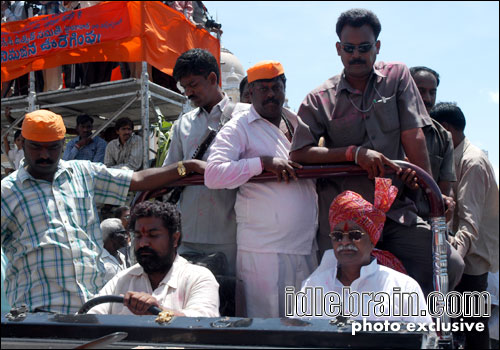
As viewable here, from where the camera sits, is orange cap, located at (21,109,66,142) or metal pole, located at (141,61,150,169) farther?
metal pole, located at (141,61,150,169)

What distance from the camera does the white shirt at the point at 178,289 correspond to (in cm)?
261

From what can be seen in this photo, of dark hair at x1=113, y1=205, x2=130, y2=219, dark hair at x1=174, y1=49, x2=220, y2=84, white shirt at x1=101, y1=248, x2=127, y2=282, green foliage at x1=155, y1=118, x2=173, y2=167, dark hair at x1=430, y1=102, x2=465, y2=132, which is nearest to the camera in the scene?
dark hair at x1=174, y1=49, x2=220, y2=84

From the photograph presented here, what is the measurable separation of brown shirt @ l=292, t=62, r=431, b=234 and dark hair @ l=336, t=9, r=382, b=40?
25cm

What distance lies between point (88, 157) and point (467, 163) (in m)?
5.48

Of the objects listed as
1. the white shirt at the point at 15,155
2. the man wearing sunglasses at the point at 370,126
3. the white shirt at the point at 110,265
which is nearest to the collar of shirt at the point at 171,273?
the man wearing sunglasses at the point at 370,126

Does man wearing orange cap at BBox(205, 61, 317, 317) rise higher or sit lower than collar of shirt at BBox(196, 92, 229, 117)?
lower

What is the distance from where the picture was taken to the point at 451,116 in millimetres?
4008

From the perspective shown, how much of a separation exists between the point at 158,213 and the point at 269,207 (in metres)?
0.62

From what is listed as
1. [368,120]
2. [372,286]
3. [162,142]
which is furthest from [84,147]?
[372,286]

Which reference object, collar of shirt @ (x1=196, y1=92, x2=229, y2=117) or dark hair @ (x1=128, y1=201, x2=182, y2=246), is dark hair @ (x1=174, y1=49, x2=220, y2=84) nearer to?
collar of shirt @ (x1=196, y1=92, x2=229, y2=117)

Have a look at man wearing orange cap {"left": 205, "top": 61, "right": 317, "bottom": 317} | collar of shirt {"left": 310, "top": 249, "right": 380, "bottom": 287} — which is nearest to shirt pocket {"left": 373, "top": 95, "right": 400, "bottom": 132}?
man wearing orange cap {"left": 205, "top": 61, "right": 317, "bottom": 317}

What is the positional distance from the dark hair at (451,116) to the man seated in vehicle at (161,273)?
7.21 feet

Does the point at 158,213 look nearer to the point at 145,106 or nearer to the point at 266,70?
the point at 266,70

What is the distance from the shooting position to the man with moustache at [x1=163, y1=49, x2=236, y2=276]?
10.8 feet
